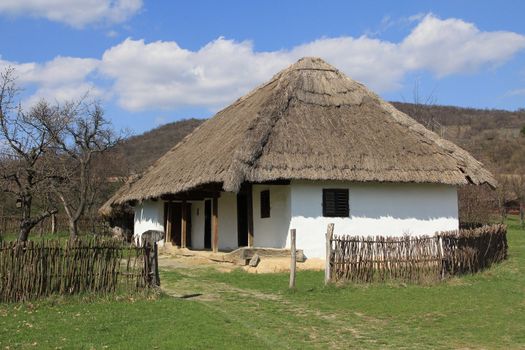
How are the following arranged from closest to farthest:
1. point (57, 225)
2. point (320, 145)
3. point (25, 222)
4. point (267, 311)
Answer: point (267, 311)
point (25, 222)
point (320, 145)
point (57, 225)

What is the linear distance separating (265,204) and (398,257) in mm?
5611

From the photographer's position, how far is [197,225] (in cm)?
2206

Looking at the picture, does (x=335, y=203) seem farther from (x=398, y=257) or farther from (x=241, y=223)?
(x=241, y=223)

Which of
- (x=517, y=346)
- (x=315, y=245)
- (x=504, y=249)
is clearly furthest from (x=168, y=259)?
(x=517, y=346)

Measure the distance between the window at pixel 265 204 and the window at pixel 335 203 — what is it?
1.84m

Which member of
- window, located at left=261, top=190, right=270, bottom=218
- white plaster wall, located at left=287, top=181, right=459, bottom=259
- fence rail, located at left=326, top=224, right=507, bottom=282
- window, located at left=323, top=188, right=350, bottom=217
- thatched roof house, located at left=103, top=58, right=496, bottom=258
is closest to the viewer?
fence rail, located at left=326, top=224, right=507, bottom=282

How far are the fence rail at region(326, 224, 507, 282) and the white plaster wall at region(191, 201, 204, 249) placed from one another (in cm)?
1029

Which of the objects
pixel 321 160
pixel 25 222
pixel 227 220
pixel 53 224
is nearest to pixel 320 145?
pixel 321 160

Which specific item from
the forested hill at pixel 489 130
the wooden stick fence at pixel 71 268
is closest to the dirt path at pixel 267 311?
the wooden stick fence at pixel 71 268

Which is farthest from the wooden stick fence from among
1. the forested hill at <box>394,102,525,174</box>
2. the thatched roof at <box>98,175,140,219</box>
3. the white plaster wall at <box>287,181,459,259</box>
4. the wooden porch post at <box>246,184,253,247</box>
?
the forested hill at <box>394,102,525,174</box>

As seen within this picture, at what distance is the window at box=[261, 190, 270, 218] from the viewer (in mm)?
16672

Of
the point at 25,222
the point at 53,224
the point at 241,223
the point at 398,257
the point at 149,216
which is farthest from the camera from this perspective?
the point at 53,224

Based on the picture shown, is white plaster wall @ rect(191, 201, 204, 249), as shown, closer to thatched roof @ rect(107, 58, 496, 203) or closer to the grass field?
thatched roof @ rect(107, 58, 496, 203)

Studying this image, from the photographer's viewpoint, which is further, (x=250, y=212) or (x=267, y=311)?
(x=250, y=212)
